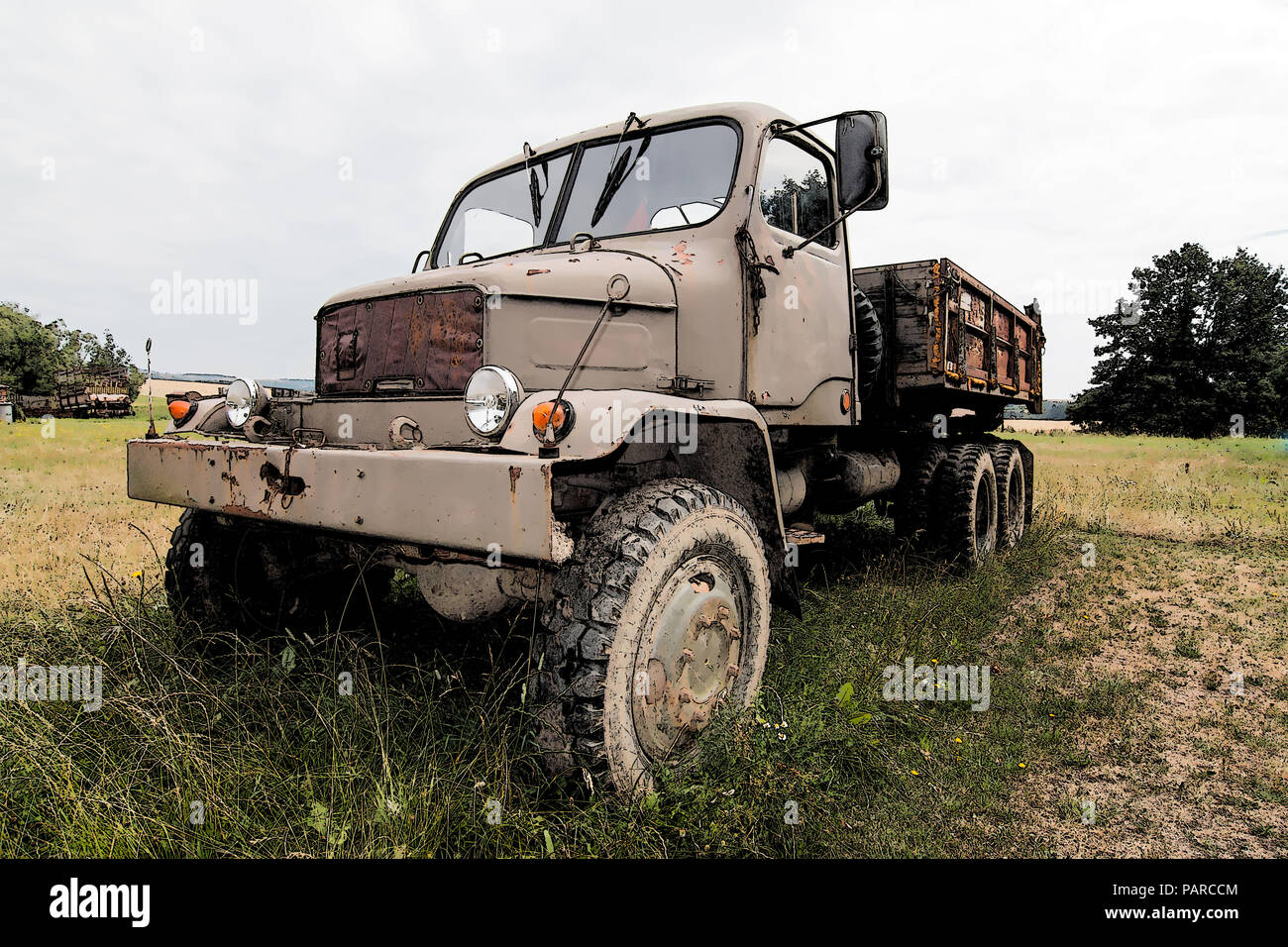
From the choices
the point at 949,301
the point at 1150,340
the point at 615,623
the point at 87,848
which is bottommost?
the point at 87,848

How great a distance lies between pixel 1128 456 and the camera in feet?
63.3

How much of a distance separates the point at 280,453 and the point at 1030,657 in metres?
4.07

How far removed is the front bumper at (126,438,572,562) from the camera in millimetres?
2191

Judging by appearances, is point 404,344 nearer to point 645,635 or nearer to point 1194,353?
point 645,635

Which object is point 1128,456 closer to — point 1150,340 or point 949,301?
point 949,301

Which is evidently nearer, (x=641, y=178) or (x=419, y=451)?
(x=419, y=451)

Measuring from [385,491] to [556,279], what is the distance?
1104mm

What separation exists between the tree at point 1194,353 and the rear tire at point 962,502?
3952 cm

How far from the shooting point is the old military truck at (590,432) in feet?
7.70

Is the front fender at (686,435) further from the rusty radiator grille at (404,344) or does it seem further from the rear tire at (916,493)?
the rear tire at (916,493)

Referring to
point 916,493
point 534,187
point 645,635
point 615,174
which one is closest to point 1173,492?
point 916,493

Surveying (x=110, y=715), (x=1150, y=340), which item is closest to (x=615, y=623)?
(x=110, y=715)

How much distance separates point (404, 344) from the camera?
120 inches

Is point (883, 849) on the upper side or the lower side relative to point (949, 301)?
lower
